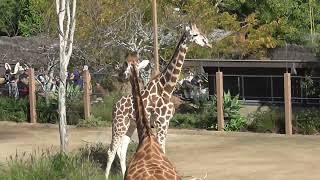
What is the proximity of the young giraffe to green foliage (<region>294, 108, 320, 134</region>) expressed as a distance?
1087 centimetres

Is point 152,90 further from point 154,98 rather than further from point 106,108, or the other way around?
point 106,108

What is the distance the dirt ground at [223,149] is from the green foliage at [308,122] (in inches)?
24.7

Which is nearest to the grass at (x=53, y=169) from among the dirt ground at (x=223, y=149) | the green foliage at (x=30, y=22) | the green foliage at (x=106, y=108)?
the dirt ground at (x=223, y=149)

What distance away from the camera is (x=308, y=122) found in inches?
652

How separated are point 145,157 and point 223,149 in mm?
9075

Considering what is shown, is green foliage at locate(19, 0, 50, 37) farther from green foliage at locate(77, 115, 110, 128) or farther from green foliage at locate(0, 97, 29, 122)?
green foliage at locate(77, 115, 110, 128)

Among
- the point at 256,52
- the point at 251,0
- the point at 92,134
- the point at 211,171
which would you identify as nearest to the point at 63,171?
the point at 211,171

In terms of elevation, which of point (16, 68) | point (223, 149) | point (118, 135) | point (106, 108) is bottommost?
point (223, 149)

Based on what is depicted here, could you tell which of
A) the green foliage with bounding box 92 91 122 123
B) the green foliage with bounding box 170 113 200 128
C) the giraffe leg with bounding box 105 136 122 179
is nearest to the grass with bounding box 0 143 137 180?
the giraffe leg with bounding box 105 136 122 179

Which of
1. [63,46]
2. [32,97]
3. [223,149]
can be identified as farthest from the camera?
[32,97]

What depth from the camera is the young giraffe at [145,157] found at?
227 inches

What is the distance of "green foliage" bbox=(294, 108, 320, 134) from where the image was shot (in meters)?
16.4

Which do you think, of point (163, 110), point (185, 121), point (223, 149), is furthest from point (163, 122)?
point (185, 121)

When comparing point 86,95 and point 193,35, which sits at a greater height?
point 193,35
